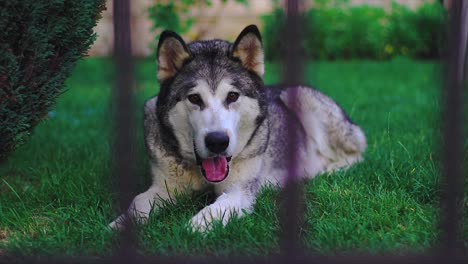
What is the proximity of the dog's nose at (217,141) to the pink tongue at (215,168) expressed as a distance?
178 millimetres

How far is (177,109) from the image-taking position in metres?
3.61

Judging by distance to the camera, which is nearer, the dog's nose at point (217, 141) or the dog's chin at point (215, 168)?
the dog's nose at point (217, 141)

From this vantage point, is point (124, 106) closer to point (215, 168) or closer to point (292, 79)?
point (292, 79)

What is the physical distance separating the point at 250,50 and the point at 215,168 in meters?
0.75

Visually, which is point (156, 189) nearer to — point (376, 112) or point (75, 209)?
point (75, 209)

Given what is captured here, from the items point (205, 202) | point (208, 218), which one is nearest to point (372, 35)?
point (205, 202)

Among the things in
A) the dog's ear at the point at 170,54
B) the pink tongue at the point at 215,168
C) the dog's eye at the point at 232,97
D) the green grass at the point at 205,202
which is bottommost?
the green grass at the point at 205,202

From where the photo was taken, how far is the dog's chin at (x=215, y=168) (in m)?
3.54

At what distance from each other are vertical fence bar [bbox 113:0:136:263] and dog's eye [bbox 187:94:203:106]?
1199 millimetres

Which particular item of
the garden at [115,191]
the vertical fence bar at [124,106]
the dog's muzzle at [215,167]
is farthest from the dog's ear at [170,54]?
the vertical fence bar at [124,106]

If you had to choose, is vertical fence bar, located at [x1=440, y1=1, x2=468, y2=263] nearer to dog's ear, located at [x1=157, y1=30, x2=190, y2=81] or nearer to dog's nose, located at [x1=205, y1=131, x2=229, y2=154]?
dog's nose, located at [x1=205, y1=131, x2=229, y2=154]

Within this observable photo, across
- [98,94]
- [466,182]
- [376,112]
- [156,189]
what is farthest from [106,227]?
[98,94]

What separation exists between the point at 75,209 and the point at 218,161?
871 millimetres

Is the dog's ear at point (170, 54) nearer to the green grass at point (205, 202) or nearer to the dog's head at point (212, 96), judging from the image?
the dog's head at point (212, 96)
